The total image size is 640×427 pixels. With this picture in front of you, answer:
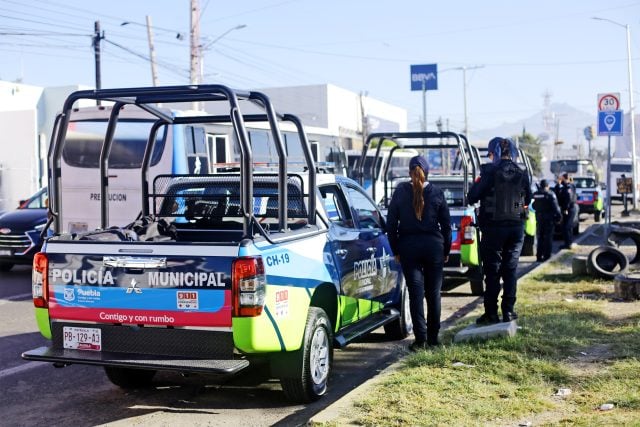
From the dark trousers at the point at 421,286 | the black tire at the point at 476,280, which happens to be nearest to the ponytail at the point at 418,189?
the dark trousers at the point at 421,286

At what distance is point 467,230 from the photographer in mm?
12047

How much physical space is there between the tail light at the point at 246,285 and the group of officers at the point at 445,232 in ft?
8.19

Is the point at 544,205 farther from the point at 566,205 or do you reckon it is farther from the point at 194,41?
the point at 194,41

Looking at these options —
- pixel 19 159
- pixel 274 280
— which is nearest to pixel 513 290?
pixel 274 280

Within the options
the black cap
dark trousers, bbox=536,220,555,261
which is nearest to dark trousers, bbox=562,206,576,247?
dark trousers, bbox=536,220,555,261

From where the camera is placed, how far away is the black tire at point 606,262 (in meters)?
12.9

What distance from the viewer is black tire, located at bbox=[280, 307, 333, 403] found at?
6.41 m

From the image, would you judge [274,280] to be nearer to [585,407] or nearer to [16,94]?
[585,407]

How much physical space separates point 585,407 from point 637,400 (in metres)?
0.36

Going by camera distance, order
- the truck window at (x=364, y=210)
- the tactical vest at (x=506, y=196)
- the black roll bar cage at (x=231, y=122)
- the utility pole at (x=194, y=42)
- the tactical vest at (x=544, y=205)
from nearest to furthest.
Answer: the black roll bar cage at (x=231, y=122) → the truck window at (x=364, y=210) → the tactical vest at (x=506, y=196) → the tactical vest at (x=544, y=205) → the utility pole at (x=194, y=42)

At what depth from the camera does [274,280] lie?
19.8ft

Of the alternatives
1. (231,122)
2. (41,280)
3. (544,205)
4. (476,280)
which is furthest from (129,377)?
(544,205)

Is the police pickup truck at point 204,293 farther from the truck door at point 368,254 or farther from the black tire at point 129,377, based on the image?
the truck door at point 368,254

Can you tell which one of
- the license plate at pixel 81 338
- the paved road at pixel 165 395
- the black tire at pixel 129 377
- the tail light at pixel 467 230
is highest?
the tail light at pixel 467 230
